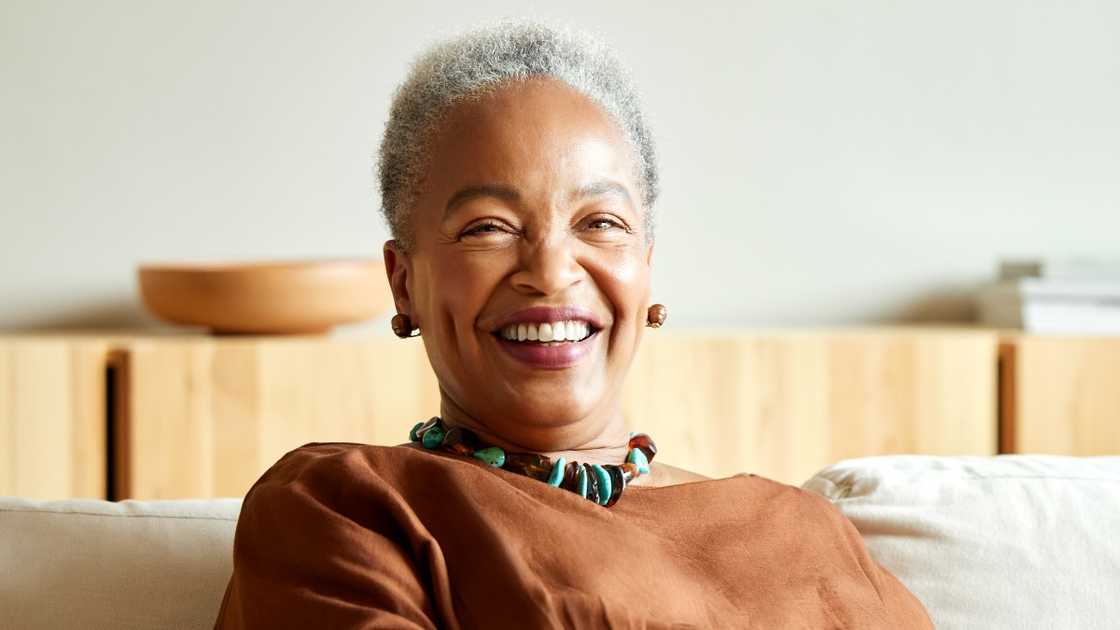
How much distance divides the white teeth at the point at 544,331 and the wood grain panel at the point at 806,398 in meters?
1.33

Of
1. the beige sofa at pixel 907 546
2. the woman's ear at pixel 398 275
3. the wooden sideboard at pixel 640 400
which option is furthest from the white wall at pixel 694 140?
the woman's ear at pixel 398 275

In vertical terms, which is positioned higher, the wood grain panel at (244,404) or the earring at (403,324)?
the earring at (403,324)

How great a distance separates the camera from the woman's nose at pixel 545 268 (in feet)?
4.15

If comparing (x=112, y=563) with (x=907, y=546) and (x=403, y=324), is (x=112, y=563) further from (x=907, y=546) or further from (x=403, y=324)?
(x=907, y=546)

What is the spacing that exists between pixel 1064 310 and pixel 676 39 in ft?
3.28

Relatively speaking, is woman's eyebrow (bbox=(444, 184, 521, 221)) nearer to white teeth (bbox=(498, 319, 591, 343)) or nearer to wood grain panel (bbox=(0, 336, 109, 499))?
white teeth (bbox=(498, 319, 591, 343))

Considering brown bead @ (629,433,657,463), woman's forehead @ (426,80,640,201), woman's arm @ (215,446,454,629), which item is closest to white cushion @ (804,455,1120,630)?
brown bead @ (629,433,657,463)

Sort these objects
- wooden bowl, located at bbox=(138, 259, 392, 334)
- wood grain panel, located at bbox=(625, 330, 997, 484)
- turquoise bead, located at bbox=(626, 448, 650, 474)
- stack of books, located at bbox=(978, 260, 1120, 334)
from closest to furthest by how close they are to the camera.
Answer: turquoise bead, located at bbox=(626, 448, 650, 474) → wooden bowl, located at bbox=(138, 259, 392, 334) → wood grain panel, located at bbox=(625, 330, 997, 484) → stack of books, located at bbox=(978, 260, 1120, 334)

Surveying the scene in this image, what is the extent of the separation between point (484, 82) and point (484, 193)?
0.39 ft

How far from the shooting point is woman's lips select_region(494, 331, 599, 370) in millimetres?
1280

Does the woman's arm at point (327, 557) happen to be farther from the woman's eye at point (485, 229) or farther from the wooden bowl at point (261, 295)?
the wooden bowl at point (261, 295)

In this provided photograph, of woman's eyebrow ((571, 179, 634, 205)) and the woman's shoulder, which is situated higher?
woman's eyebrow ((571, 179, 634, 205))

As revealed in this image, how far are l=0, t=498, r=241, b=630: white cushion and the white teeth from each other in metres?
0.42

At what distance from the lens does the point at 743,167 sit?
3068mm
